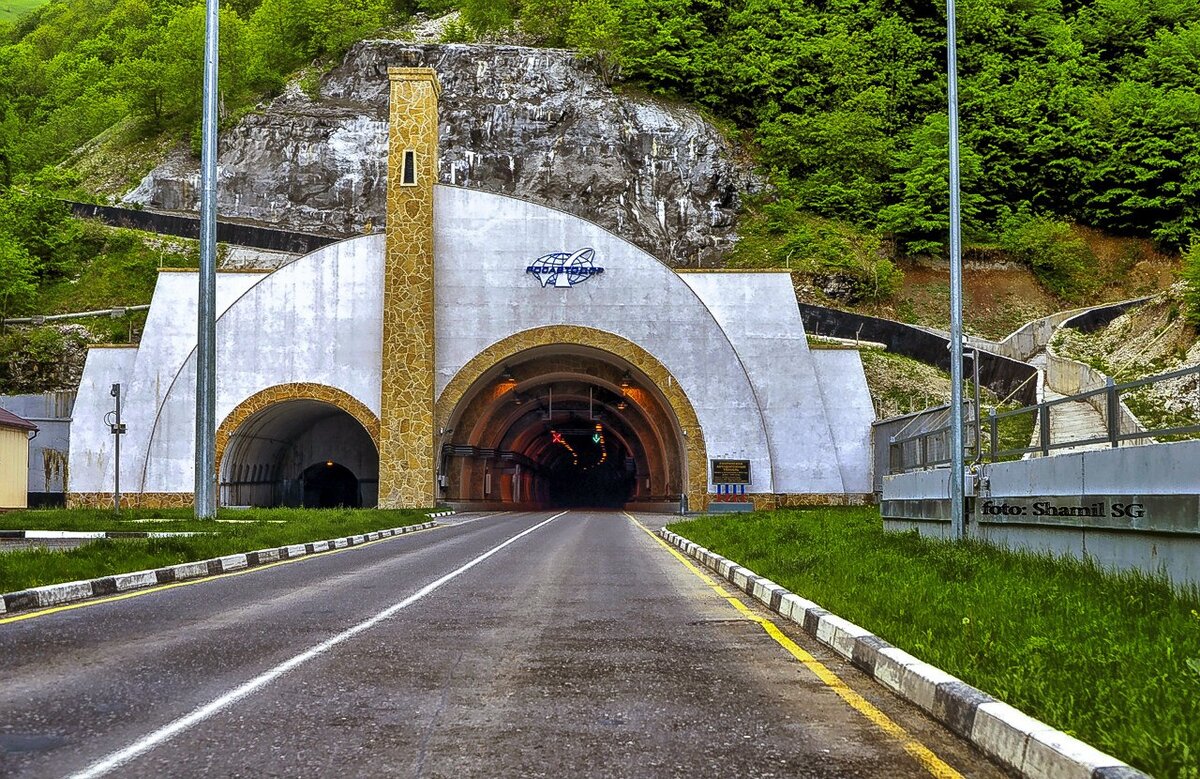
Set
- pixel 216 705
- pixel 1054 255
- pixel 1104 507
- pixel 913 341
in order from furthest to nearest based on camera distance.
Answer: pixel 1054 255 → pixel 913 341 → pixel 1104 507 → pixel 216 705

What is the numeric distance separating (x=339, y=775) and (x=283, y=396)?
1465 inches

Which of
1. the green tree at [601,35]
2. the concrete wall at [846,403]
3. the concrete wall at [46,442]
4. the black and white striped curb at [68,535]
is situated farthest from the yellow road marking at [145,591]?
the green tree at [601,35]

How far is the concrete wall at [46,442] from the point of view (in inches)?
1624

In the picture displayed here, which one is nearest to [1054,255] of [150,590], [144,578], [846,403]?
[846,403]

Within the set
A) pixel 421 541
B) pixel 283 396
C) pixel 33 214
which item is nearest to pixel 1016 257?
pixel 283 396

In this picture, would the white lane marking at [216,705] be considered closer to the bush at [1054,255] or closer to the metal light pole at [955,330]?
the metal light pole at [955,330]

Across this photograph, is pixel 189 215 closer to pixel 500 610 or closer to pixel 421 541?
pixel 421 541

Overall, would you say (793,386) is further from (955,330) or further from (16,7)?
(16,7)

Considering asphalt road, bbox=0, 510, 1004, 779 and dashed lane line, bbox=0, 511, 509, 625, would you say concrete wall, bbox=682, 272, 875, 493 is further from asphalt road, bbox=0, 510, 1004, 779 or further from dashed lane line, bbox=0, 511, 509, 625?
asphalt road, bbox=0, 510, 1004, 779

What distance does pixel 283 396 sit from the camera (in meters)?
40.2

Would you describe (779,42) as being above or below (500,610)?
above

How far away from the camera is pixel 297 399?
132 ft

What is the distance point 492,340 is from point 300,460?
1332 cm

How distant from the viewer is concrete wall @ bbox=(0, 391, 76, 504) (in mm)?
41250
